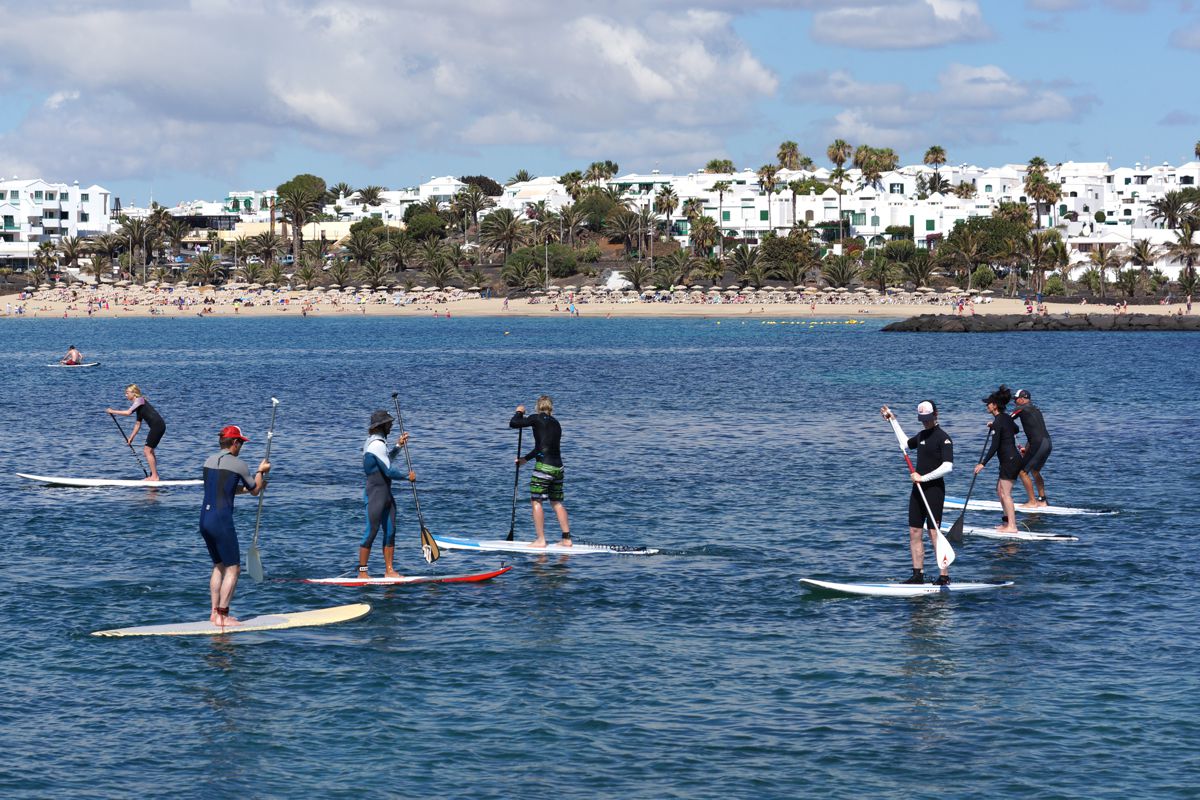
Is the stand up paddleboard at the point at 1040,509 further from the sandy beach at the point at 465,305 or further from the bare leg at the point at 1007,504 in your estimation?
the sandy beach at the point at 465,305

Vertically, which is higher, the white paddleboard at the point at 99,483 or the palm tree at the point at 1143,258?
the palm tree at the point at 1143,258

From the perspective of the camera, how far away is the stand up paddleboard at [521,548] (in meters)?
22.7

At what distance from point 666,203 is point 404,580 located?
17342cm

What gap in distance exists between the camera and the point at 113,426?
46094 mm

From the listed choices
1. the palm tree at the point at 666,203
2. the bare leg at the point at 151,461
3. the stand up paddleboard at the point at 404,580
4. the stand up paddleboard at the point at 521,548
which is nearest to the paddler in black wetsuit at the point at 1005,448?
the stand up paddleboard at the point at 521,548

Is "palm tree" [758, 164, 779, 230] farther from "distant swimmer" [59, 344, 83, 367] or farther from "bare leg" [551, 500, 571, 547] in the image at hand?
"bare leg" [551, 500, 571, 547]

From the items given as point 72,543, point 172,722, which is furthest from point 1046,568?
point 72,543

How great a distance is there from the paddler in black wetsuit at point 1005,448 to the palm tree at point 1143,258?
140 meters

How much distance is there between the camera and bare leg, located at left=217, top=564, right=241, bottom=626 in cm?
1683

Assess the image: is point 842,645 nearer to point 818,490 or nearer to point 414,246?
point 818,490

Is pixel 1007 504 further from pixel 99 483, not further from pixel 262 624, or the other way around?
pixel 99 483

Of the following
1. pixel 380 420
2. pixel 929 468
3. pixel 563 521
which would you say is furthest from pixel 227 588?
pixel 929 468

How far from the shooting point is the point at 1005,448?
74.1 ft

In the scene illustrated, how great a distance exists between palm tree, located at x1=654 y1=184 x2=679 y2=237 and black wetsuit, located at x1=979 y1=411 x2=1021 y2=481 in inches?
6666
